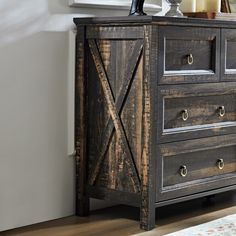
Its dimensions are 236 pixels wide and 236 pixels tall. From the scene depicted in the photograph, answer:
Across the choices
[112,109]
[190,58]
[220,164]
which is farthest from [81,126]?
[220,164]

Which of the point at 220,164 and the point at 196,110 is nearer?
the point at 196,110

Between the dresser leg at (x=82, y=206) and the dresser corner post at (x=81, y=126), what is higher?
the dresser corner post at (x=81, y=126)

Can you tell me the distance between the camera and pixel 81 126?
3.15 m

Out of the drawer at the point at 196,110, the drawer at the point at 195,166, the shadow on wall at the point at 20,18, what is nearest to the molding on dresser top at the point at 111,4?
the shadow on wall at the point at 20,18

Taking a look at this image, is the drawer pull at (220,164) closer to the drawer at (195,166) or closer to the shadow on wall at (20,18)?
the drawer at (195,166)

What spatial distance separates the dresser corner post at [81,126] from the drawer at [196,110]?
392 millimetres

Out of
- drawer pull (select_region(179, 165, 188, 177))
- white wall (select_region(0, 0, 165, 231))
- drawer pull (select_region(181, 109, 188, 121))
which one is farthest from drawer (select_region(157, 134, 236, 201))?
white wall (select_region(0, 0, 165, 231))

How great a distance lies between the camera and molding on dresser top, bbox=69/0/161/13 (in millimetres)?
3123

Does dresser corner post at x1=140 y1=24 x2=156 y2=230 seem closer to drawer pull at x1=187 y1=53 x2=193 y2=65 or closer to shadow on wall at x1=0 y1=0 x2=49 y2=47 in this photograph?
drawer pull at x1=187 y1=53 x2=193 y2=65

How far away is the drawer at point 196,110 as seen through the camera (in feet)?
9.77

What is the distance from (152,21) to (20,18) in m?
0.56

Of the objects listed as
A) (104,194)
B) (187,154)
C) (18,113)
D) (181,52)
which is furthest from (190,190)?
(18,113)

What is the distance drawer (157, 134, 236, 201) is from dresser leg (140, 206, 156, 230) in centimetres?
8

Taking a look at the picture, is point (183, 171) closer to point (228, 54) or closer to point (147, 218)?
point (147, 218)
